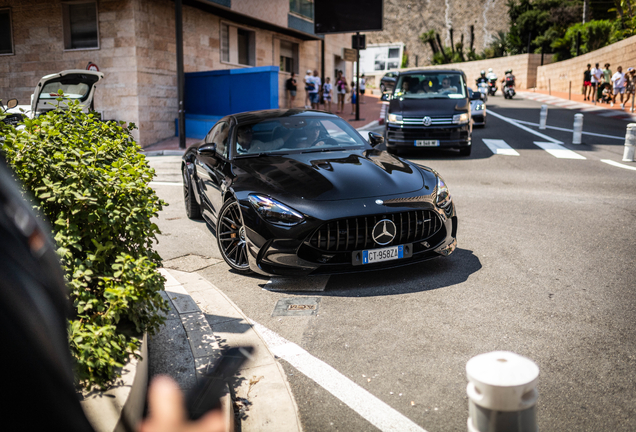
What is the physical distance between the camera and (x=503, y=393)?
176 centimetres

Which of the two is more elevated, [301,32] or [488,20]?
[488,20]

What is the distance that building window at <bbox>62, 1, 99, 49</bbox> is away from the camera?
1864 centimetres

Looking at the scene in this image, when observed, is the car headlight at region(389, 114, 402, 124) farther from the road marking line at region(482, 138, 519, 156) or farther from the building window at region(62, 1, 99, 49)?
the building window at region(62, 1, 99, 49)

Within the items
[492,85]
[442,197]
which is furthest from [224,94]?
[492,85]

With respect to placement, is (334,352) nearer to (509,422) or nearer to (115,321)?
(115,321)

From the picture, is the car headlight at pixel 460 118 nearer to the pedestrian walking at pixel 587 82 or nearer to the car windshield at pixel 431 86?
the car windshield at pixel 431 86

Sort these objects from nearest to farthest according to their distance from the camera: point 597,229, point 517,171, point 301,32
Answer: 1. point 597,229
2. point 517,171
3. point 301,32

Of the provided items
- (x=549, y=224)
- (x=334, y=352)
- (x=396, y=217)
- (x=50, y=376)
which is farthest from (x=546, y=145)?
(x=50, y=376)

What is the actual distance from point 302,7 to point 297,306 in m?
24.5

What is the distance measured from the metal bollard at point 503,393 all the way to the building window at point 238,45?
72.9ft

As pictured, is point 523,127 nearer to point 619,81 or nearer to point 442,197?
point 619,81

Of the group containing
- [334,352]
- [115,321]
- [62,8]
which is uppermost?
[62,8]

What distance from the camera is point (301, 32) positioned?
88.2 feet

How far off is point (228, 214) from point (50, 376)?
4.59m
